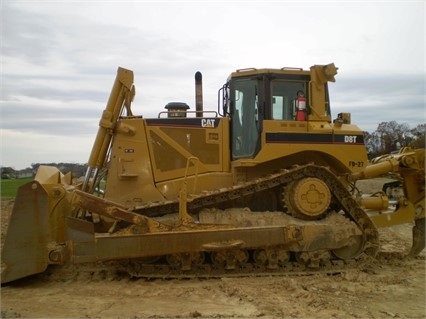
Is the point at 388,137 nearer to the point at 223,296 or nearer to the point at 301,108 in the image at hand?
the point at 301,108

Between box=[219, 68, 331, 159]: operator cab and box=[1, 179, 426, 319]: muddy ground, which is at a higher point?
box=[219, 68, 331, 159]: operator cab

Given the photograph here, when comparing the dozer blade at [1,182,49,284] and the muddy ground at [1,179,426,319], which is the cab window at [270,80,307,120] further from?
the dozer blade at [1,182,49,284]

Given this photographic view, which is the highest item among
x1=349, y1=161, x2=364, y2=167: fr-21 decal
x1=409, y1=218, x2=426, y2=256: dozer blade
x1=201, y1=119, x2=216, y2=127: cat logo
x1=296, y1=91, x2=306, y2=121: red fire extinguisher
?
x1=296, y1=91, x2=306, y2=121: red fire extinguisher

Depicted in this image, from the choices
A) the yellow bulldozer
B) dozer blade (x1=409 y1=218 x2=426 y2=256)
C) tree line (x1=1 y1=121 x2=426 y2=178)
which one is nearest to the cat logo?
the yellow bulldozer

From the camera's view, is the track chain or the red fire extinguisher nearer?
the track chain

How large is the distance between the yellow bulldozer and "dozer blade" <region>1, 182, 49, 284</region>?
1 cm

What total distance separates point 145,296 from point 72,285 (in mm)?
1345

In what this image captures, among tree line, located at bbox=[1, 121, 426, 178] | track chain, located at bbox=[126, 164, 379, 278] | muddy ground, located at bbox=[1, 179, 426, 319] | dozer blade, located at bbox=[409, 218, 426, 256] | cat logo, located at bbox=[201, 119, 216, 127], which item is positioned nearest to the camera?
muddy ground, located at bbox=[1, 179, 426, 319]

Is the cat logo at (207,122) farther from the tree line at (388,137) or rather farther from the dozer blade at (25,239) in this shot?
the tree line at (388,137)

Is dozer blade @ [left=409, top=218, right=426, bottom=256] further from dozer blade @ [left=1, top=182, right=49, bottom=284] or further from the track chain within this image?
dozer blade @ [left=1, top=182, right=49, bottom=284]

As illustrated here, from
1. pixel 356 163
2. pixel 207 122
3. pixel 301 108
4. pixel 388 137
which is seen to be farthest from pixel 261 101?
pixel 388 137

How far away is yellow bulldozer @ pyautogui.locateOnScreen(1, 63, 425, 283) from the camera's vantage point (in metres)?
6.80

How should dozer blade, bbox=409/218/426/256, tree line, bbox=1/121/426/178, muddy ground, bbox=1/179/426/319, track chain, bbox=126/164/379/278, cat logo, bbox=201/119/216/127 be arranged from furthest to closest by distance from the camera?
tree line, bbox=1/121/426/178, dozer blade, bbox=409/218/426/256, cat logo, bbox=201/119/216/127, track chain, bbox=126/164/379/278, muddy ground, bbox=1/179/426/319

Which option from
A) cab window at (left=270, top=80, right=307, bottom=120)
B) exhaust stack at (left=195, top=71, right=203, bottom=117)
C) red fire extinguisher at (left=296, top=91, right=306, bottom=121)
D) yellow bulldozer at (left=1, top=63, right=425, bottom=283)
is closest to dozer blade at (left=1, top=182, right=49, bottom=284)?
yellow bulldozer at (left=1, top=63, right=425, bottom=283)
